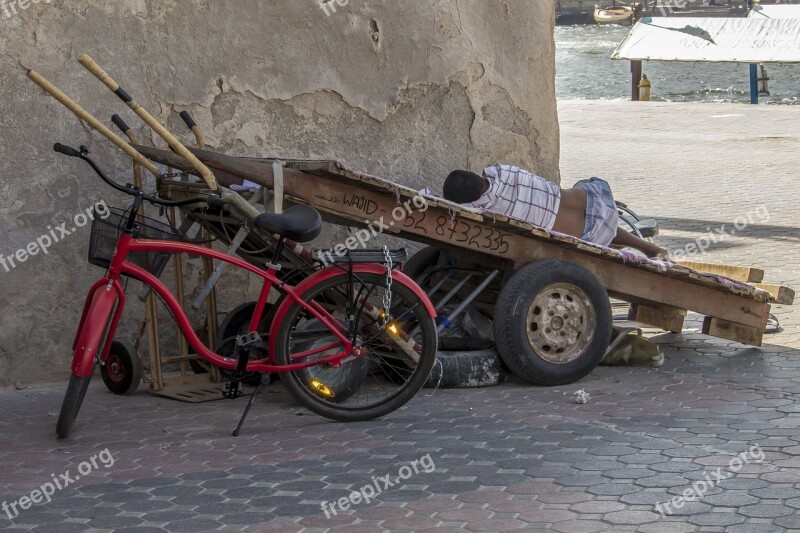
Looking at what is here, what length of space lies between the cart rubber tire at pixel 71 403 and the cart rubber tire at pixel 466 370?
6.12 feet

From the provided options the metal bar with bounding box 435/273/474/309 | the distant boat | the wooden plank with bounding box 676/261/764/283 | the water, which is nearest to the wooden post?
the water

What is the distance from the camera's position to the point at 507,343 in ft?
20.9

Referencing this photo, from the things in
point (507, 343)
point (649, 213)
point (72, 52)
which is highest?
point (72, 52)

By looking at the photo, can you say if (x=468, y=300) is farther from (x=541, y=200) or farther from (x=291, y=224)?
(x=291, y=224)

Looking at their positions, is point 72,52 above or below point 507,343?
above

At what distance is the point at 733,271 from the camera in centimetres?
788


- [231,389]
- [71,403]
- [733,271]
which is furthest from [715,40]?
[71,403]

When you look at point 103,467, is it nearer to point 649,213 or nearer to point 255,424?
point 255,424

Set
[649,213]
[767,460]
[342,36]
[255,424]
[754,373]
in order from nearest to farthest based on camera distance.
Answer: [767,460] < [255,424] < [754,373] < [342,36] < [649,213]

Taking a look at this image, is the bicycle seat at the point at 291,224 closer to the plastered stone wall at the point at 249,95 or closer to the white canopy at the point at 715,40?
the plastered stone wall at the point at 249,95

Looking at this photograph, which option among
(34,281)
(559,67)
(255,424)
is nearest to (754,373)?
(255,424)

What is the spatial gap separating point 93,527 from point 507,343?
2589mm

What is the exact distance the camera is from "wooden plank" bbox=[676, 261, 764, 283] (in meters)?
7.75

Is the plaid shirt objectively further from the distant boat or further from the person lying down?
the distant boat
